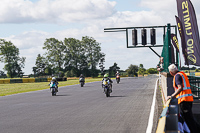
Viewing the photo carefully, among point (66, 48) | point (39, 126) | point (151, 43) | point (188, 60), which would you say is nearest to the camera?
point (39, 126)

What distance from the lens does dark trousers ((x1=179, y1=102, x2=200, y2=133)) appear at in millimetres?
7137

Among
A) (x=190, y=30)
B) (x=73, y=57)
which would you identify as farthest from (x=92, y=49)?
(x=190, y=30)

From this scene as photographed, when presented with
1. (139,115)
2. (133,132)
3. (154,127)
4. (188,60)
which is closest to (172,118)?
(133,132)

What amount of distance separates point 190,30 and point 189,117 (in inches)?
291

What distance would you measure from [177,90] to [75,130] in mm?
3083

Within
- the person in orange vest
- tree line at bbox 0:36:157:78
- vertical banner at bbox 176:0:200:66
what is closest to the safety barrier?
the person in orange vest

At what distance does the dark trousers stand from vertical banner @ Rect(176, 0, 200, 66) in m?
6.75

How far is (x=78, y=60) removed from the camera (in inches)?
4412

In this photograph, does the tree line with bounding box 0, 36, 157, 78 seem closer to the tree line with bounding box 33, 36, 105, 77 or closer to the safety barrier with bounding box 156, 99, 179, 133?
the tree line with bounding box 33, 36, 105, 77

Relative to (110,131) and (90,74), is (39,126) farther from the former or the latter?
(90,74)

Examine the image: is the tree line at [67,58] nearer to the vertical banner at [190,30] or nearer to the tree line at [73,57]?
the tree line at [73,57]

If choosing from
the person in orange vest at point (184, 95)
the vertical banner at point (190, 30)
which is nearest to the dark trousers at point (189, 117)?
the person in orange vest at point (184, 95)

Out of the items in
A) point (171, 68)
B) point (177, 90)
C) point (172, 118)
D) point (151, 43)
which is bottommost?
point (172, 118)

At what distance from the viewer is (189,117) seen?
7.27 metres
